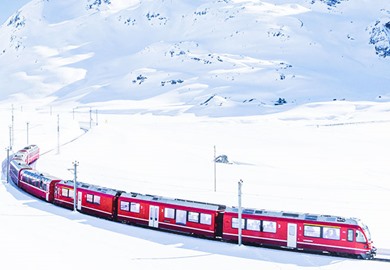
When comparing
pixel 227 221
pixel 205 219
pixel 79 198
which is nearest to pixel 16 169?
pixel 79 198

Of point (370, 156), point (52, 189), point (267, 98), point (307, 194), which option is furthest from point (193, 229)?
point (267, 98)

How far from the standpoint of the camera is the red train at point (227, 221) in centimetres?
3139

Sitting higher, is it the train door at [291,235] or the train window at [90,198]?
the train window at [90,198]

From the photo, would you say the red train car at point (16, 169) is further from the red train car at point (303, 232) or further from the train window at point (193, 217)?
the red train car at point (303, 232)

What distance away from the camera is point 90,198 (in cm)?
4138

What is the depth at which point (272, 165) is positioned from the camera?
6912 centimetres

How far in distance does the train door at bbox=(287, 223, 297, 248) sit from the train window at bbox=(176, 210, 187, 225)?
755 centimetres

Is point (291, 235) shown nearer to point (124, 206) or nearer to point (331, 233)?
point (331, 233)

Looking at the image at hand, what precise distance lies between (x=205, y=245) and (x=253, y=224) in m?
3.52

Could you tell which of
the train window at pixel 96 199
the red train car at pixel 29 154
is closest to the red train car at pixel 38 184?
the train window at pixel 96 199

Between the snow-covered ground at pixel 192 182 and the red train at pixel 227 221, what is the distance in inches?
33.3

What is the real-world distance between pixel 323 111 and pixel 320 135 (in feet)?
234

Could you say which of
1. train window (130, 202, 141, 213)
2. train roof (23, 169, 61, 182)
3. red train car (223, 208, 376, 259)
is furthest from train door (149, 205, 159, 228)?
train roof (23, 169, 61, 182)

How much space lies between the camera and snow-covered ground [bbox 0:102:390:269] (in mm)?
30344
